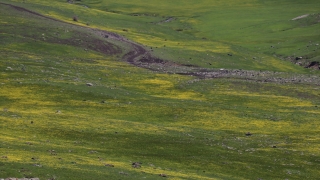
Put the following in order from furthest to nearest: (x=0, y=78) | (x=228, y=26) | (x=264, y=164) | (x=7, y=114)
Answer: (x=228, y=26), (x=0, y=78), (x=7, y=114), (x=264, y=164)

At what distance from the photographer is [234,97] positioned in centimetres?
9619

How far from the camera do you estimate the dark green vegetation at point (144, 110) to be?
50594 millimetres

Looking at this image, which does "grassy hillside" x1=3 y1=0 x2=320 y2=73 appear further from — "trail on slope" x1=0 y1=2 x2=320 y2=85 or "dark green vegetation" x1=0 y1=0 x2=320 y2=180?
"trail on slope" x1=0 y1=2 x2=320 y2=85

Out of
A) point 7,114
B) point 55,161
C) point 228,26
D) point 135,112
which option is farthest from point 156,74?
point 228,26

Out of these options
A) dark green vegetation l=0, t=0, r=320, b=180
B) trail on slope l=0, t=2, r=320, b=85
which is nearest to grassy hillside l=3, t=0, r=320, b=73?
dark green vegetation l=0, t=0, r=320, b=180

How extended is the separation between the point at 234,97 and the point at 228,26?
103264 mm

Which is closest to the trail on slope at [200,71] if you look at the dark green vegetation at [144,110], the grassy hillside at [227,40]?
the dark green vegetation at [144,110]

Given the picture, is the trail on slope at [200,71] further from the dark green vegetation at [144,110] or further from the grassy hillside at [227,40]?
the grassy hillside at [227,40]

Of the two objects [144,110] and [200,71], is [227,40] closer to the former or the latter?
[200,71]

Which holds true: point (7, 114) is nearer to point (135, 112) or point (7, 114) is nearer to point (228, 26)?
point (135, 112)

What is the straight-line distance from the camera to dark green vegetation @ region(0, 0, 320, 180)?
5059cm

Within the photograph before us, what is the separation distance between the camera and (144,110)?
78125 millimetres

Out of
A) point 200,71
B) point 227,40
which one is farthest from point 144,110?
point 227,40

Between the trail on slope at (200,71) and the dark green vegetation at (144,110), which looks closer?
the dark green vegetation at (144,110)
